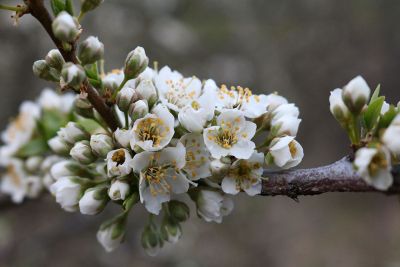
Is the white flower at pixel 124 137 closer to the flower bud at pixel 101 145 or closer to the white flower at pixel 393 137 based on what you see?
the flower bud at pixel 101 145

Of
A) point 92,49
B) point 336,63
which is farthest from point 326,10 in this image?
point 92,49

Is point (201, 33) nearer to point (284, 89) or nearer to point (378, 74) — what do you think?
point (284, 89)

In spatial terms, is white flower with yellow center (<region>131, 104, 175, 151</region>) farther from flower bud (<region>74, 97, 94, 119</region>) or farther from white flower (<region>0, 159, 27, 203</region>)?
white flower (<region>0, 159, 27, 203</region>)

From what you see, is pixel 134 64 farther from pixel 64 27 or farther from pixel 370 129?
pixel 370 129

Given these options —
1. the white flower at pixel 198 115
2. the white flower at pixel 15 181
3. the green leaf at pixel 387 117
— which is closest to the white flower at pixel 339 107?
the green leaf at pixel 387 117

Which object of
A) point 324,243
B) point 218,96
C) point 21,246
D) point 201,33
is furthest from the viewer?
point 324,243

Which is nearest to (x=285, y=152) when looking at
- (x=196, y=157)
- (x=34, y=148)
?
(x=196, y=157)

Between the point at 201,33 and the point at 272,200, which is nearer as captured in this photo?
the point at 201,33
